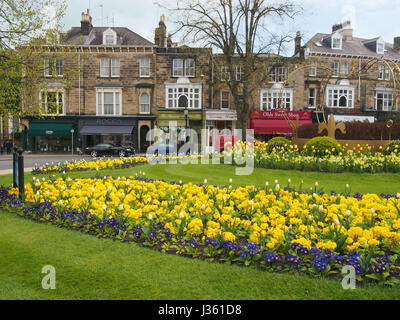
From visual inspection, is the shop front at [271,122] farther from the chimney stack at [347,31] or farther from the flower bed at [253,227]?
the flower bed at [253,227]

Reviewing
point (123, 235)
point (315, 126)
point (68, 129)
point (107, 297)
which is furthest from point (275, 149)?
point (68, 129)

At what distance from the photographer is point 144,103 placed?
3844 cm

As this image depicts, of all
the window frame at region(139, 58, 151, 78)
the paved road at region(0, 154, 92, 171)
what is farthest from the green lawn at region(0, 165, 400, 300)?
the window frame at region(139, 58, 151, 78)

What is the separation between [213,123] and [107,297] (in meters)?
36.9

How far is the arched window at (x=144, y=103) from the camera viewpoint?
3844 cm

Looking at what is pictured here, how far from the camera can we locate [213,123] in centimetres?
3997

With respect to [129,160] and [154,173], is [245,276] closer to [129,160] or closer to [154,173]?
[154,173]

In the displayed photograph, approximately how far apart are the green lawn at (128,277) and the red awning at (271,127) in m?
34.9

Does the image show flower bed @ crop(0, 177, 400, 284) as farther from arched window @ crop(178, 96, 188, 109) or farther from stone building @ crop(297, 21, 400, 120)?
stone building @ crop(297, 21, 400, 120)

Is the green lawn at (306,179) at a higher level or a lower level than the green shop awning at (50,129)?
lower

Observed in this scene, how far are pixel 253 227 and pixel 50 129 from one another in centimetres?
3776

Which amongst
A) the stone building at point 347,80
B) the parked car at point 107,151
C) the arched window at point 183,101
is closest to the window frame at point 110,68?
the arched window at point 183,101

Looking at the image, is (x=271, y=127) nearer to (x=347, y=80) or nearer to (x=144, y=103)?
(x=347, y=80)

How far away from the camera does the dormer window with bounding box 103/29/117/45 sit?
3797 cm
